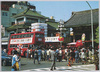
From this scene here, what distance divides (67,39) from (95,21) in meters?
6.95

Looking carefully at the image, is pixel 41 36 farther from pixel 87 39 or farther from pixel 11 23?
pixel 11 23

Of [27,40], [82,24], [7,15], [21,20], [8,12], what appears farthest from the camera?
[8,12]

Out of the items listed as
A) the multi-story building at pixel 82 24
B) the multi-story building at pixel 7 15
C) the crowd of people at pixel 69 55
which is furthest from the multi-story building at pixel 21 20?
the crowd of people at pixel 69 55

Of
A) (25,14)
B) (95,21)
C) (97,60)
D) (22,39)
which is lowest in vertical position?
(97,60)

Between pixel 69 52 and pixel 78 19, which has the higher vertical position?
pixel 78 19

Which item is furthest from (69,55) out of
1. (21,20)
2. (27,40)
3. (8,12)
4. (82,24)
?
(8,12)

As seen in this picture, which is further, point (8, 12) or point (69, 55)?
point (8, 12)

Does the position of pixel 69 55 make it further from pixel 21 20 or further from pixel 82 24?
pixel 21 20

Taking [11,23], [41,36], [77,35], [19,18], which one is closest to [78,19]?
[77,35]

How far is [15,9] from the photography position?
45844mm

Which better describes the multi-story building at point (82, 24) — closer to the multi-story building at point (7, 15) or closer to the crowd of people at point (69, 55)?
the crowd of people at point (69, 55)

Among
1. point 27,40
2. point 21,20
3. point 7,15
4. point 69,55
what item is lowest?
point 69,55

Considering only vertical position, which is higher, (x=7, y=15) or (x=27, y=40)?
(x=7, y=15)

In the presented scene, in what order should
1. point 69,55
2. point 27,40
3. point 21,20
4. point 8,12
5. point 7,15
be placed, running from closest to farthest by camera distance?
1. point 69,55
2. point 27,40
3. point 21,20
4. point 7,15
5. point 8,12
